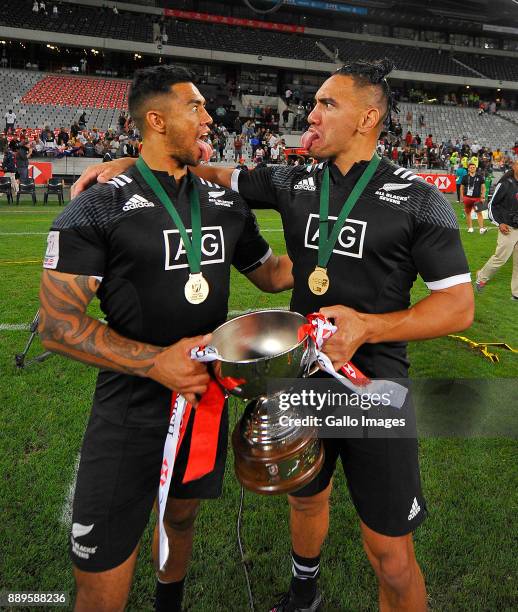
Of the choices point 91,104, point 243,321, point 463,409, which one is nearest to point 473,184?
point 463,409

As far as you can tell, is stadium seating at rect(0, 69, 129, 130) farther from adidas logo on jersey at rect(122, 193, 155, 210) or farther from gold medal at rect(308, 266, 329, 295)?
gold medal at rect(308, 266, 329, 295)

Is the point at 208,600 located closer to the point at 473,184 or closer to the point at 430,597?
the point at 430,597

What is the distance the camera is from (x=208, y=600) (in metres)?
2.38

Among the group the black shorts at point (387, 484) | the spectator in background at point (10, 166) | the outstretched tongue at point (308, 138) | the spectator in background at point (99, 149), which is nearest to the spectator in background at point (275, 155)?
the spectator in background at point (99, 149)

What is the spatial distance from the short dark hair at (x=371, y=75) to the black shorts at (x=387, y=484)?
4.60ft

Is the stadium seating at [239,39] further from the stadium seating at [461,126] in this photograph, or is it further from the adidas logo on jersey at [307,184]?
the adidas logo on jersey at [307,184]

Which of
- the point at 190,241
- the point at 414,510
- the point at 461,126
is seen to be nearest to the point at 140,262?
the point at 190,241

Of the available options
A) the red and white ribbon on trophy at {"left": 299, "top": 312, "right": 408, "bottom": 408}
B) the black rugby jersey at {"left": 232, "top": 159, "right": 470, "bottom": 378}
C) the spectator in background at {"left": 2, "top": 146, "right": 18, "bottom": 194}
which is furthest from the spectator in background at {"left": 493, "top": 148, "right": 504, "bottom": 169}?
the red and white ribbon on trophy at {"left": 299, "top": 312, "right": 408, "bottom": 408}

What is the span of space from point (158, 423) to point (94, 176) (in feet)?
3.53

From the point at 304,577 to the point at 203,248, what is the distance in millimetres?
1621

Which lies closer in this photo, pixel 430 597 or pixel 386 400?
pixel 386 400

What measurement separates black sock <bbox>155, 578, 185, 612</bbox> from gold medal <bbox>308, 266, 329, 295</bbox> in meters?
1.43

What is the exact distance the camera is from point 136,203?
1.83 meters

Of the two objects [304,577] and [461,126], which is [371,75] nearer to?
[304,577]
